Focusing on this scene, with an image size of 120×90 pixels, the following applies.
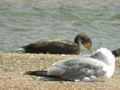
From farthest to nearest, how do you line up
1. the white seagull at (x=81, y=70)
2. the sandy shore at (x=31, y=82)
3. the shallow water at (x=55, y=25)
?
the shallow water at (x=55, y=25), the white seagull at (x=81, y=70), the sandy shore at (x=31, y=82)

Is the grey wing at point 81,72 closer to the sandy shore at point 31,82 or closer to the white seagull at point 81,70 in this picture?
the white seagull at point 81,70

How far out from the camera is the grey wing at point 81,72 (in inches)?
267

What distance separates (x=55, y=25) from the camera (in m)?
15.7

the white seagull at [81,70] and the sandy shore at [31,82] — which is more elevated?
the white seagull at [81,70]

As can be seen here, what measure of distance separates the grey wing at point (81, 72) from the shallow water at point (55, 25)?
19.1 ft

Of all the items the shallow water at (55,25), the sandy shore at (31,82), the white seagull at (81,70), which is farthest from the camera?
the shallow water at (55,25)

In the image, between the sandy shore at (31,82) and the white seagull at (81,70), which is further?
the white seagull at (81,70)

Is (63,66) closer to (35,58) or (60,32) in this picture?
(35,58)

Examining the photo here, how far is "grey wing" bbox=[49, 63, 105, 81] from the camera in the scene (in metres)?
6.79

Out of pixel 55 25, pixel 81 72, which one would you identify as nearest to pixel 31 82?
pixel 81 72

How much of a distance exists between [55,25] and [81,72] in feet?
29.2

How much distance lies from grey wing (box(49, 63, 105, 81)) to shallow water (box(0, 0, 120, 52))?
5.82 m

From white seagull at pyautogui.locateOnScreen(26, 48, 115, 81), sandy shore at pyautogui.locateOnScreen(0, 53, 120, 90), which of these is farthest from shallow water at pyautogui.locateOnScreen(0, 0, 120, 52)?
white seagull at pyautogui.locateOnScreen(26, 48, 115, 81)

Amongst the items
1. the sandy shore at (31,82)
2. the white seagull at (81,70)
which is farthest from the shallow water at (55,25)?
the white seagull at (81,70)
